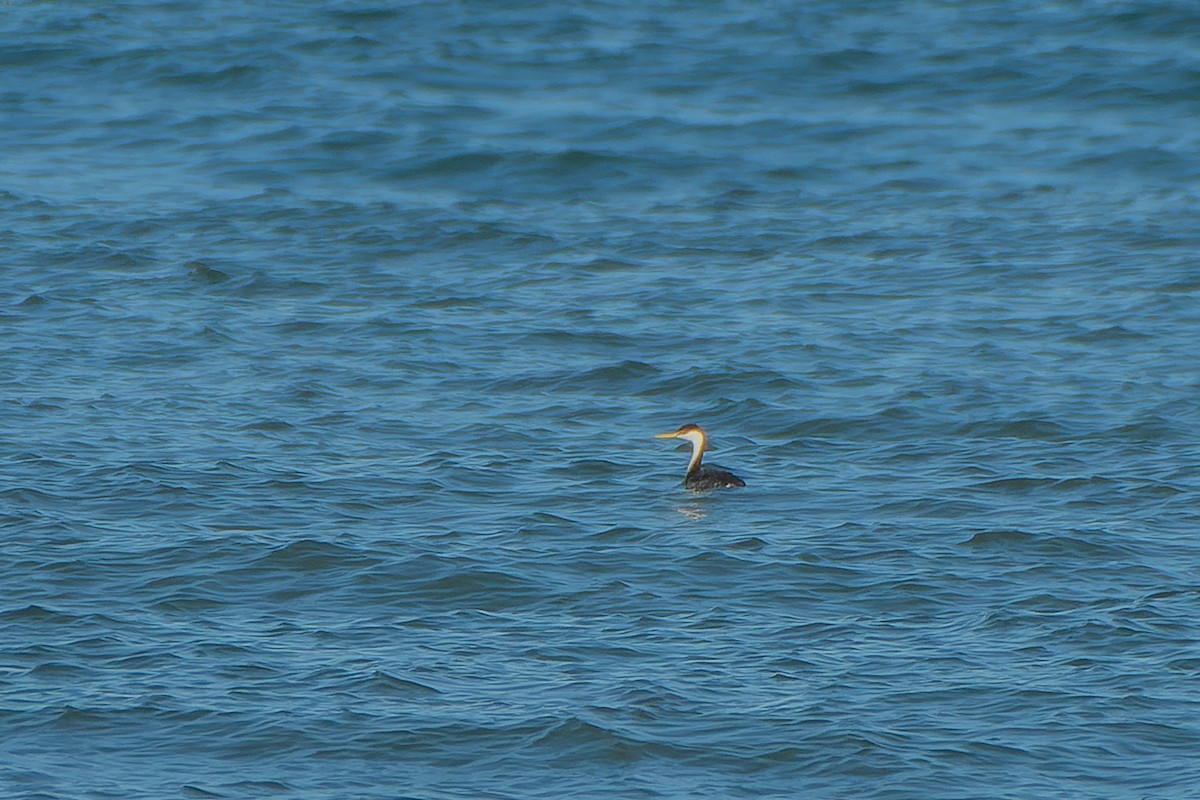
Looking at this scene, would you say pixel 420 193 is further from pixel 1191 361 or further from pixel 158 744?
pixel 158 744

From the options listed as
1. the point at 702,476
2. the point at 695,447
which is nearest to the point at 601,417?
the point at 695,447

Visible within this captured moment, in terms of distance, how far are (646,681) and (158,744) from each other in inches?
96.4

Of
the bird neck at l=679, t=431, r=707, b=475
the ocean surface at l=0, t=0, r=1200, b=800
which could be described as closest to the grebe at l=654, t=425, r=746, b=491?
the bird neck at l=679, t=431, r=707, b=475

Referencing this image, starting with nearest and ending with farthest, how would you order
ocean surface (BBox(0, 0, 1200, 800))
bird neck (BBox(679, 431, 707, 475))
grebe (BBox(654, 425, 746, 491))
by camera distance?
ocean surface (BBox(0, 0, 1200, 800)) → grebe (BBox(654, 425, 746, 491)) → bird neck (BBox(679, 431, 707, 475))

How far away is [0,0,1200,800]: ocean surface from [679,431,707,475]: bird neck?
0.27m

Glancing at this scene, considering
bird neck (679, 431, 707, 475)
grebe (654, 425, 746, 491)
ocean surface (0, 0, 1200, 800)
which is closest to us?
ocean surface (0, 0, 1200, 800)

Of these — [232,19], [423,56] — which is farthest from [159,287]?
[232,19]

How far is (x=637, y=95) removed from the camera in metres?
26.7

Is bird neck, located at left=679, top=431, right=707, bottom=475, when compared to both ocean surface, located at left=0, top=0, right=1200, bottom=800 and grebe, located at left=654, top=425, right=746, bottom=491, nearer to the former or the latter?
grebe, located at left=654, top=425, right=746, bottom=491

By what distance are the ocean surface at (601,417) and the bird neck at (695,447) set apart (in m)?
0.27

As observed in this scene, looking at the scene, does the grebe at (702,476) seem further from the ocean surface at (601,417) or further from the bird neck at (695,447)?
the ocean surface at (601,417)

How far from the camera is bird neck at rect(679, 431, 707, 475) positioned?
43.6 ft

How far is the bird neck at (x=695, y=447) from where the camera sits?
1328 centimetres

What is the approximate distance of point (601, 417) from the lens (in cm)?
1509
